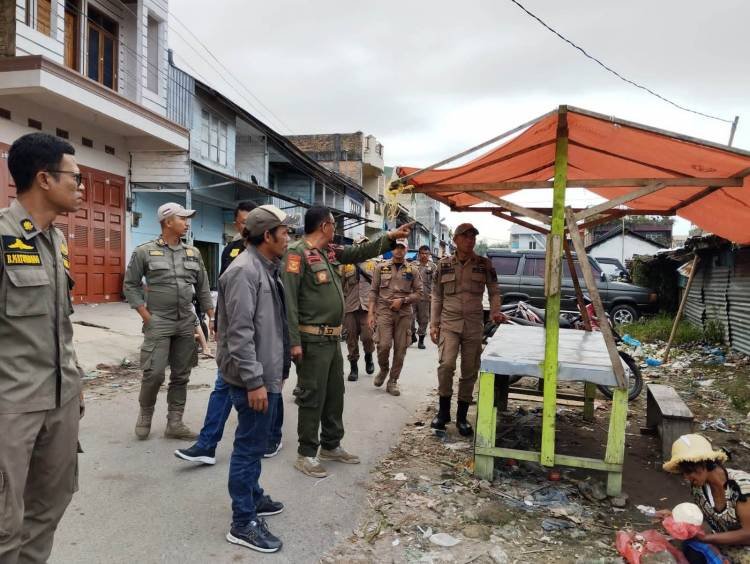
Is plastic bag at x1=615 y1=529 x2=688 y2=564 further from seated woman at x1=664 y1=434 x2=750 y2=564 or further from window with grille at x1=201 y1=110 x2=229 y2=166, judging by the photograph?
window with grille at x1=201 y1=110 x2=229 y2=166

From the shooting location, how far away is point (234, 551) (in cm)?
270

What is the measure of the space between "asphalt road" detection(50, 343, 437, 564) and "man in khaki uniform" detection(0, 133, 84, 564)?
84cm

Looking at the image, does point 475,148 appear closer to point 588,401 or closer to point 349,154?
point 588,401

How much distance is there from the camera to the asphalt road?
2.70 m

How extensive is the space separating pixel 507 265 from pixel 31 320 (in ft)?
40.1

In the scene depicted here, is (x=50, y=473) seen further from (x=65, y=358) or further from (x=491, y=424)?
(x=491, y=424)

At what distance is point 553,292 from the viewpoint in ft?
11.6

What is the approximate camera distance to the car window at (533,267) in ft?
42.3

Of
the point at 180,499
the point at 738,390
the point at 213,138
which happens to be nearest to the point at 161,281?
the point at 180,499

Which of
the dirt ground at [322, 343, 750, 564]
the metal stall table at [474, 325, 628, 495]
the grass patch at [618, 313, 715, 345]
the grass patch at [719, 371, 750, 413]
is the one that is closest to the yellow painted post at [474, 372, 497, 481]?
the metal stall table at [474, 325, 628, 495]

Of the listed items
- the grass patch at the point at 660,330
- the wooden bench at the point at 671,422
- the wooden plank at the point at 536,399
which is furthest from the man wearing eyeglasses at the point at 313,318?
the grass patch at the point at 660,330

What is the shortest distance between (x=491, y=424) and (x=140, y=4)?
1245 centimetres

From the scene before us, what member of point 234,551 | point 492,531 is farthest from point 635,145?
point 234,551

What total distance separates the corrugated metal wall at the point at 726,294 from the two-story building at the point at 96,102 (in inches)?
460
